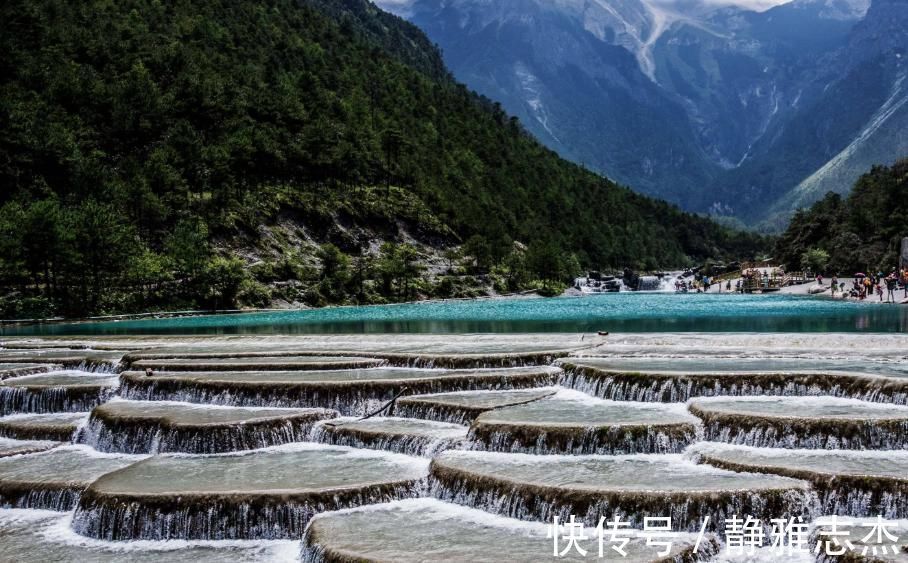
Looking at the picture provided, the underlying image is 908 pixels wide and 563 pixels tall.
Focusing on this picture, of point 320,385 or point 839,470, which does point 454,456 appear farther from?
point 839,470

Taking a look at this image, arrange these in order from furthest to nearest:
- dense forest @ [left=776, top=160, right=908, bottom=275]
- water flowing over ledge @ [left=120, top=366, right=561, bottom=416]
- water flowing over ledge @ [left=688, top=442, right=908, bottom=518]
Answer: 1. dense forest @ [left=776, top=160, right=908, bottom=275]
2. water flowing over ledge @ [left=120, top=366, right=561, bottom=416]
3. water flowing over ledge @ [left=688, top=442, right=908, bottom=518]

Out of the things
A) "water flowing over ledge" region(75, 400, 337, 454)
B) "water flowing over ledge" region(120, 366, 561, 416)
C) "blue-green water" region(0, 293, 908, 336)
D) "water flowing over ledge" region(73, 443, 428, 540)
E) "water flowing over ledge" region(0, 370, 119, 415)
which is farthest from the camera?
"blue-green water" region(0, 293, 908, 336)

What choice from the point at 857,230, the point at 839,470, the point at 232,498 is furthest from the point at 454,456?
the point at 857,230

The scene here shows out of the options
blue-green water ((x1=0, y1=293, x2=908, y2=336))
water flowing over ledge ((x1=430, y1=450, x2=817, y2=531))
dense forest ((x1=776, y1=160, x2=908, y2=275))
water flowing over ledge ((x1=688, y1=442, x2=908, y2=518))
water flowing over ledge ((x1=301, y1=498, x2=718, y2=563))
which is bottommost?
water flowing over ledge ((x1=301, y1=498, x2=718, y2=563))

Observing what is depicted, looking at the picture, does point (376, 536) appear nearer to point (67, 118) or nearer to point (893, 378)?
point (893, 378)

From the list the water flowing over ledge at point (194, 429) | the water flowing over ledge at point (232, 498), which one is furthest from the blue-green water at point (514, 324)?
the water flowing over ledge at point (232, 498)

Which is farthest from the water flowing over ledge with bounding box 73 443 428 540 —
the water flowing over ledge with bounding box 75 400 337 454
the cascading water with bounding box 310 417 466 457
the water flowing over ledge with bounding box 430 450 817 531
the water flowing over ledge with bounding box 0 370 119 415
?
the water flowing over ledge with bounding box 0 370 119 415

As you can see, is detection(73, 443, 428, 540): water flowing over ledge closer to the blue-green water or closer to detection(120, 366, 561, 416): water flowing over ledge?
detection(120, 366, 561, 416): water flowing over ledge
